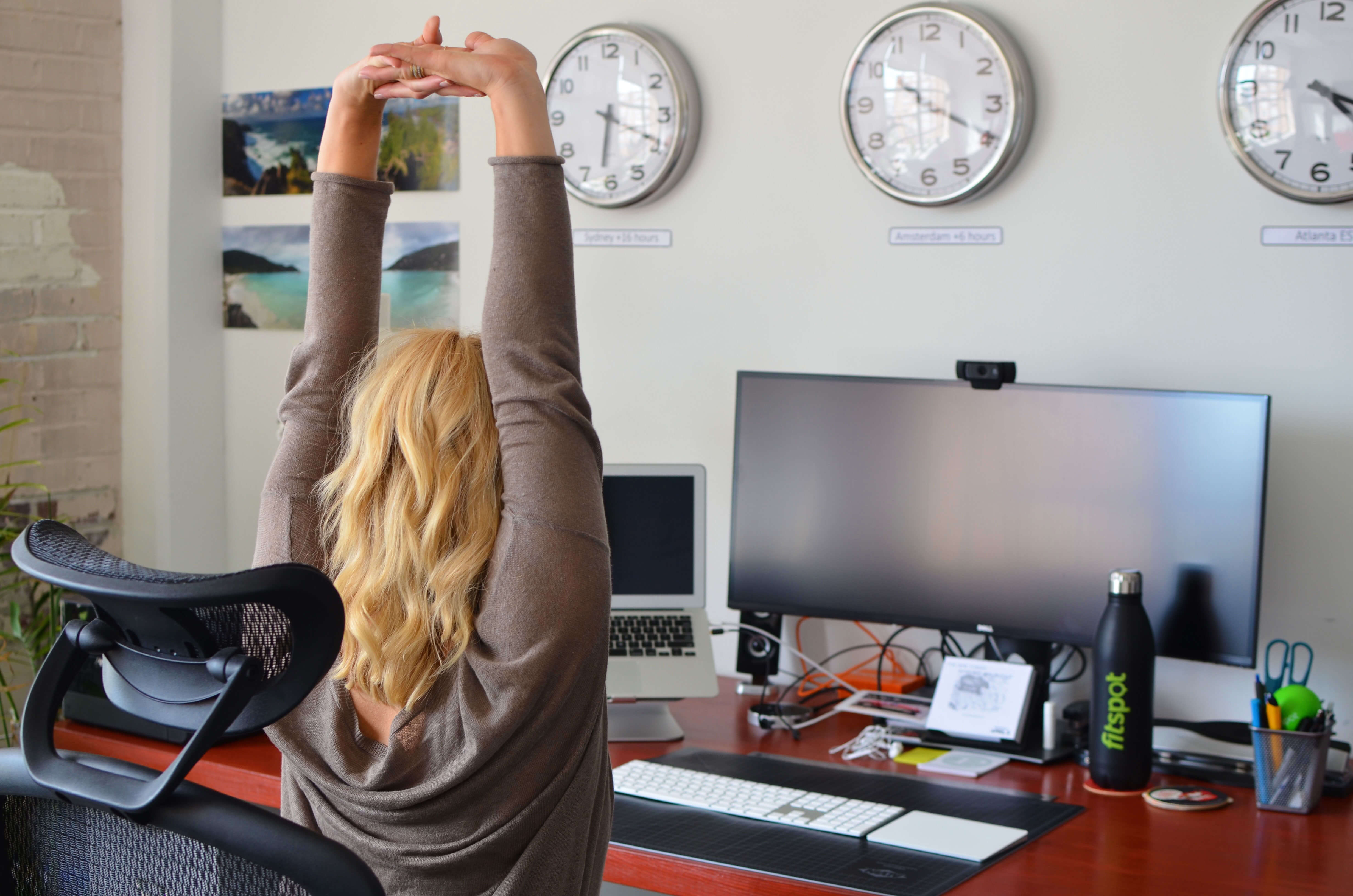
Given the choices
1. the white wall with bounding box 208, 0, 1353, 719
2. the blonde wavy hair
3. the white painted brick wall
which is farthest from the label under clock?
the white painted brick wall

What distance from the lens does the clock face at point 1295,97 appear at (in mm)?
1936

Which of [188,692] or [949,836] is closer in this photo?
[188,692]

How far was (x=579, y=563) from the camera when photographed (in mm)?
1055

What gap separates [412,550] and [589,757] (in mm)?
248

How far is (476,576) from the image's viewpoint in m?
1.10

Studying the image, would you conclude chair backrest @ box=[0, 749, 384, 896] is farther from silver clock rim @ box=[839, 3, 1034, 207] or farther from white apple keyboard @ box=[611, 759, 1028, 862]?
silver clock rim @ box=[839, 3, 1034, 207]

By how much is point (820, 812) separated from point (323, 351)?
0.94 metres

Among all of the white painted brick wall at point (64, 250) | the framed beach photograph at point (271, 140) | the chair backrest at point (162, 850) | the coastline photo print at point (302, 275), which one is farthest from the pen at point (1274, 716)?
the white painted brick wall at point (64, 250)

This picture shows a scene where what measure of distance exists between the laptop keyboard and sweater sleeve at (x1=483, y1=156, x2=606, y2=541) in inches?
44.8

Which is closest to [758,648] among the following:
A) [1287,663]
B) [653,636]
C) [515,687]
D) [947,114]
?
[653,636]

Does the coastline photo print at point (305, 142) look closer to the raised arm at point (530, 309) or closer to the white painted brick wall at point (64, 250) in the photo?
the white painted brick wall at point (64, 250)

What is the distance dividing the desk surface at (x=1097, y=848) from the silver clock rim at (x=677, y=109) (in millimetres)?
1116

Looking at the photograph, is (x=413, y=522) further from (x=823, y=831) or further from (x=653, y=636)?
(x=653, y=636)

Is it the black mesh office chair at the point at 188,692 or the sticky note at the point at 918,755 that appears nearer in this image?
the black mesh office chair at the point at 188,692
